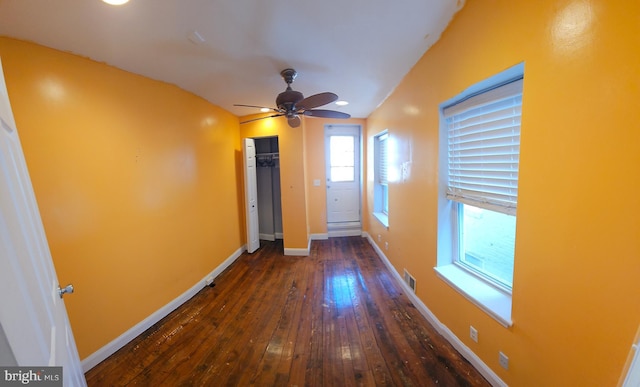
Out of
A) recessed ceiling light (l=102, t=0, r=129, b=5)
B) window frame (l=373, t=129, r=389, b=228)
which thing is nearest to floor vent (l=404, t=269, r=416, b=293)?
window frame (l=373, t=129, r=389, b=228)

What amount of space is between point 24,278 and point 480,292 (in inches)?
85.7

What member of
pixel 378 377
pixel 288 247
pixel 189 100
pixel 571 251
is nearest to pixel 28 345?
pixel 378 377

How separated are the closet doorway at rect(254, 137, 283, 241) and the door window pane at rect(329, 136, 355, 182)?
1.12m

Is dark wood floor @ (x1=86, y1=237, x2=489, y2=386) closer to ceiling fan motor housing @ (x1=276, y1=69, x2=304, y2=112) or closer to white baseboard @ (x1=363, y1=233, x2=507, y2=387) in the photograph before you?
white baseboard @ (x1=363, y1=233, x2=507, y2=387)

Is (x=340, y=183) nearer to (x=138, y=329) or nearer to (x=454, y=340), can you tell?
(x=454, y=340)

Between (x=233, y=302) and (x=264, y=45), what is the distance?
2547 mm

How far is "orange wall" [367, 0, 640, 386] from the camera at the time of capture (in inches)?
28.9

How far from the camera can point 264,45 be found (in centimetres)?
160

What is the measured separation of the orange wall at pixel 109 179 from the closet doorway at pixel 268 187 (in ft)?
5.21

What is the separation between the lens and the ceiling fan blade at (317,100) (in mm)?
1814

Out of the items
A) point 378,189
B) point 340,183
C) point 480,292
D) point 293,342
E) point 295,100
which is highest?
point 295,100

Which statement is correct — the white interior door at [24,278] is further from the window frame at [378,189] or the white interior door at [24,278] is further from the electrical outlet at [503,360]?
the window frame at [378,189]

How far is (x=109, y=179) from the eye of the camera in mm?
1719

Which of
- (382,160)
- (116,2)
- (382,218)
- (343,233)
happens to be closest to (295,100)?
(116,2)
